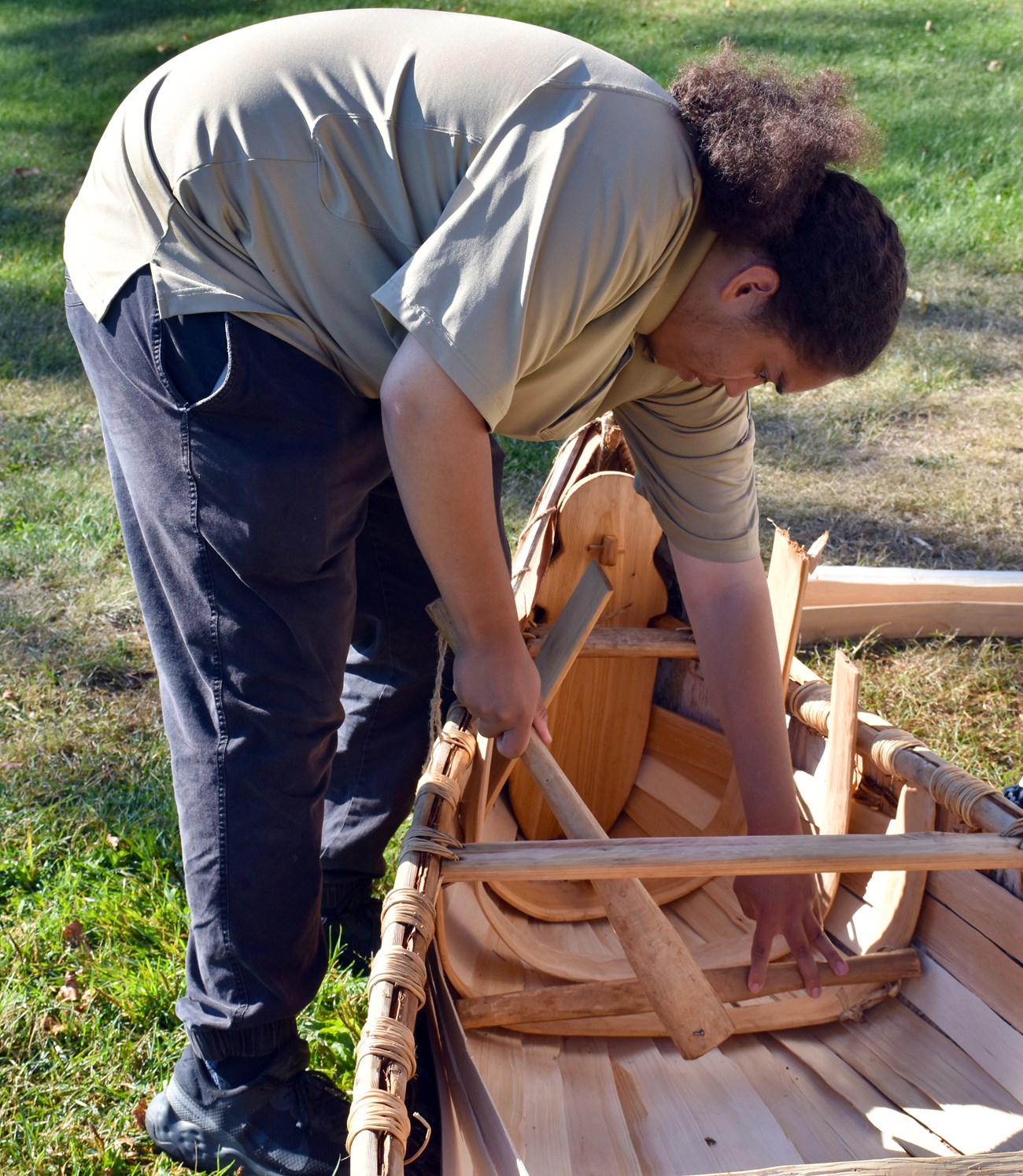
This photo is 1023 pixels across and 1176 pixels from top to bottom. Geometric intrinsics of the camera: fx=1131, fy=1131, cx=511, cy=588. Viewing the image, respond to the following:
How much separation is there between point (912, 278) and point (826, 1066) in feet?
13.8

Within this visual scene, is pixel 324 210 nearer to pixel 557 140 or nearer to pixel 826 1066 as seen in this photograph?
pixel 557 140

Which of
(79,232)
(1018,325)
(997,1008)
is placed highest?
(79,232)

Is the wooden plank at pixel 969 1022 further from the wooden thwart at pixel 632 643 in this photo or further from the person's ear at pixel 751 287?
the person's ear at pixel 751 287

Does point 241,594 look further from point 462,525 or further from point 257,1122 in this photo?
point 257,1122

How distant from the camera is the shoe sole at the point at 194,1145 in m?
1.58

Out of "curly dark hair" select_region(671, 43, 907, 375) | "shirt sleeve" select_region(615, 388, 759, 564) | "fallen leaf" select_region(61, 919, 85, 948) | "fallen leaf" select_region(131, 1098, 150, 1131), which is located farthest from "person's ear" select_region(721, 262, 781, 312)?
"fallen leaf" select_region(61, 919, 85, 948)

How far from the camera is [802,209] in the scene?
1237 mm

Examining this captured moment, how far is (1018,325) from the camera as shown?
4.73 metres

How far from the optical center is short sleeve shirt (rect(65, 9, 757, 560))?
1.15 m

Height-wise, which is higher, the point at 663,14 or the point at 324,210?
the point at 324,210

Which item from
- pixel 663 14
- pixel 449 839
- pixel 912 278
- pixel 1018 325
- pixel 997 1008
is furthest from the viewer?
pixel 663 14

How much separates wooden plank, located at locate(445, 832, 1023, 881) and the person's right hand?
16cm

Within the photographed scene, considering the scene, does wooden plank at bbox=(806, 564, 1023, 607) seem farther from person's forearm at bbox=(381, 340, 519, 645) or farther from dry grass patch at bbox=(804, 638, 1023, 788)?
person's forearm at bbox=(381, 340, 519, 645)

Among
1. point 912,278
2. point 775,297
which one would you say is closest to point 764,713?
point 775,297
